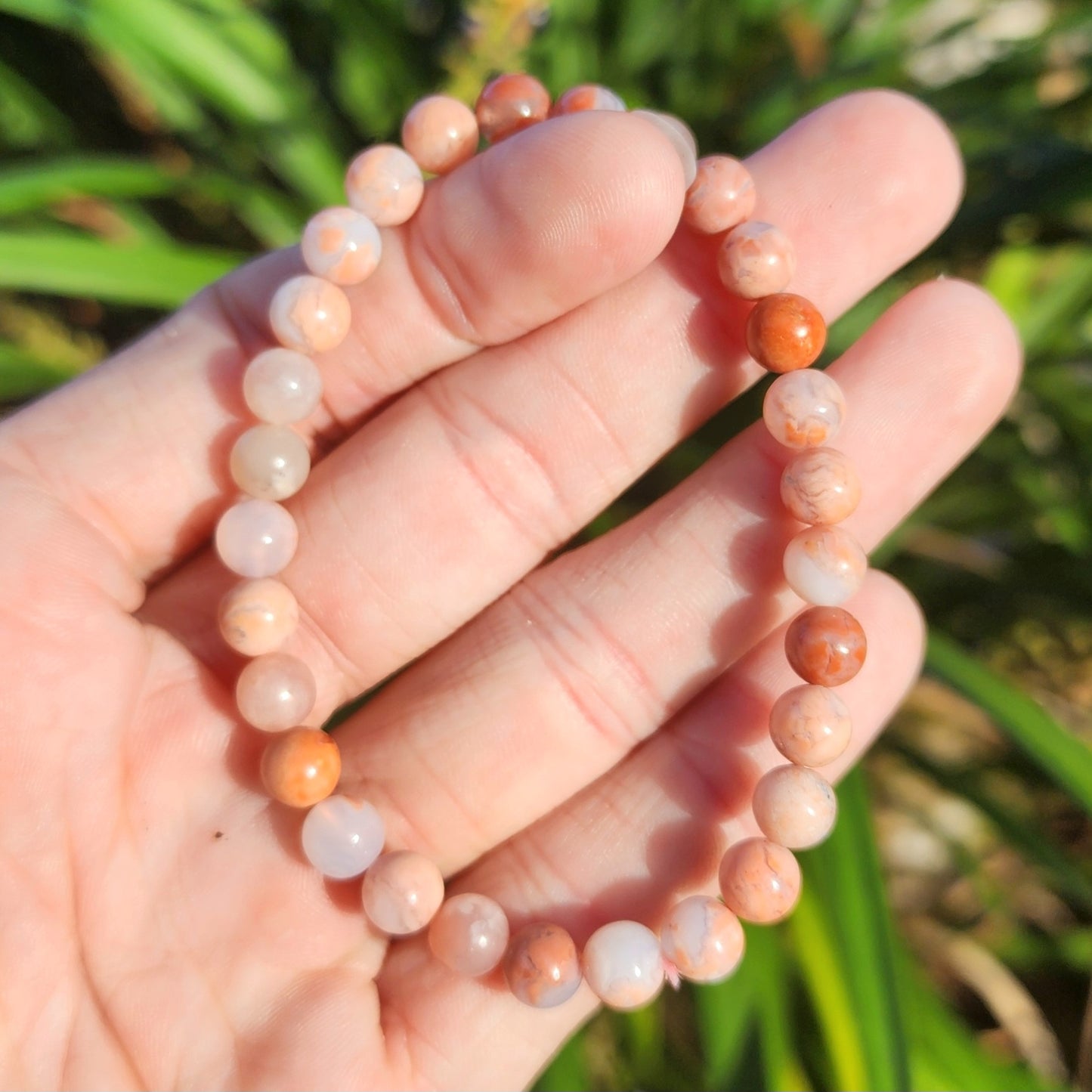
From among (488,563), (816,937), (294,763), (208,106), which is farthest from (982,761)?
(208,106)

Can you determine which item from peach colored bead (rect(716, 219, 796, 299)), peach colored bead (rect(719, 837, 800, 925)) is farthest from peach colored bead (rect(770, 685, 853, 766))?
peach colored bead (rect(716, 219, 796, 299))

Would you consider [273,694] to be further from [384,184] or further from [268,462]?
[384,184]

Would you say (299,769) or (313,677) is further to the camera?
(313,677)

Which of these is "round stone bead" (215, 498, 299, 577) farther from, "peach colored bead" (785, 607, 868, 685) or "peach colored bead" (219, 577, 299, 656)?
"peach colored bead" (785, 607, 868, 685)

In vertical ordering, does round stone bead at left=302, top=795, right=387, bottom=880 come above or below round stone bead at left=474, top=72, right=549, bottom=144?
below

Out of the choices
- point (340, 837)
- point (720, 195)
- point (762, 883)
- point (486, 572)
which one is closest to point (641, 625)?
point (486, 572)

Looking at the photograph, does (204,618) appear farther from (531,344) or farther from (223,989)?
(531,344)
